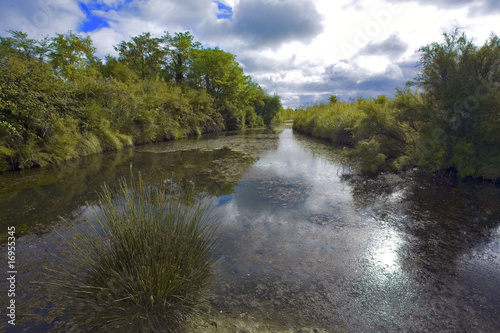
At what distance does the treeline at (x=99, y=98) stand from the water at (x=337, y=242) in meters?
1.99

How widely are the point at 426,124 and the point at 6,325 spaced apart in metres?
10.1

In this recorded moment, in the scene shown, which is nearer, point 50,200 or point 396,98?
point 50,200

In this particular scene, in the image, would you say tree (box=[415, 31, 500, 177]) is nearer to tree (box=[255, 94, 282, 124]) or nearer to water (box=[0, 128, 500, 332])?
water (box=[0, 128, 500, 332])

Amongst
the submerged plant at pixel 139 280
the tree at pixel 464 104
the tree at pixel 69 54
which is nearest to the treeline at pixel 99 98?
the tree at pixel 69 54

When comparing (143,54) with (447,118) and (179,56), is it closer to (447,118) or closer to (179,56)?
(179,56)

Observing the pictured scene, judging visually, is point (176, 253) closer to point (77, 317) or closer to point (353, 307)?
point (77, 317)

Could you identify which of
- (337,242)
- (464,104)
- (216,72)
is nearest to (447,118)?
(464,104)

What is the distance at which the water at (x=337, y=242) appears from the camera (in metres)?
2.49

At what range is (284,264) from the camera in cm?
326

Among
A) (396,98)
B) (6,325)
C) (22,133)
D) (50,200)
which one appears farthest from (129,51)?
(6,325)

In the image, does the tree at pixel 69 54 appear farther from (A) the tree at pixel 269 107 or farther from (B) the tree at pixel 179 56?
(A) the tree at pixel 269 107

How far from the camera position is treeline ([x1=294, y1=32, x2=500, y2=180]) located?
652 centimetres

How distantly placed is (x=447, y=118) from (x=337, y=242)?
6.18 meters

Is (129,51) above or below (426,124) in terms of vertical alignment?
above
